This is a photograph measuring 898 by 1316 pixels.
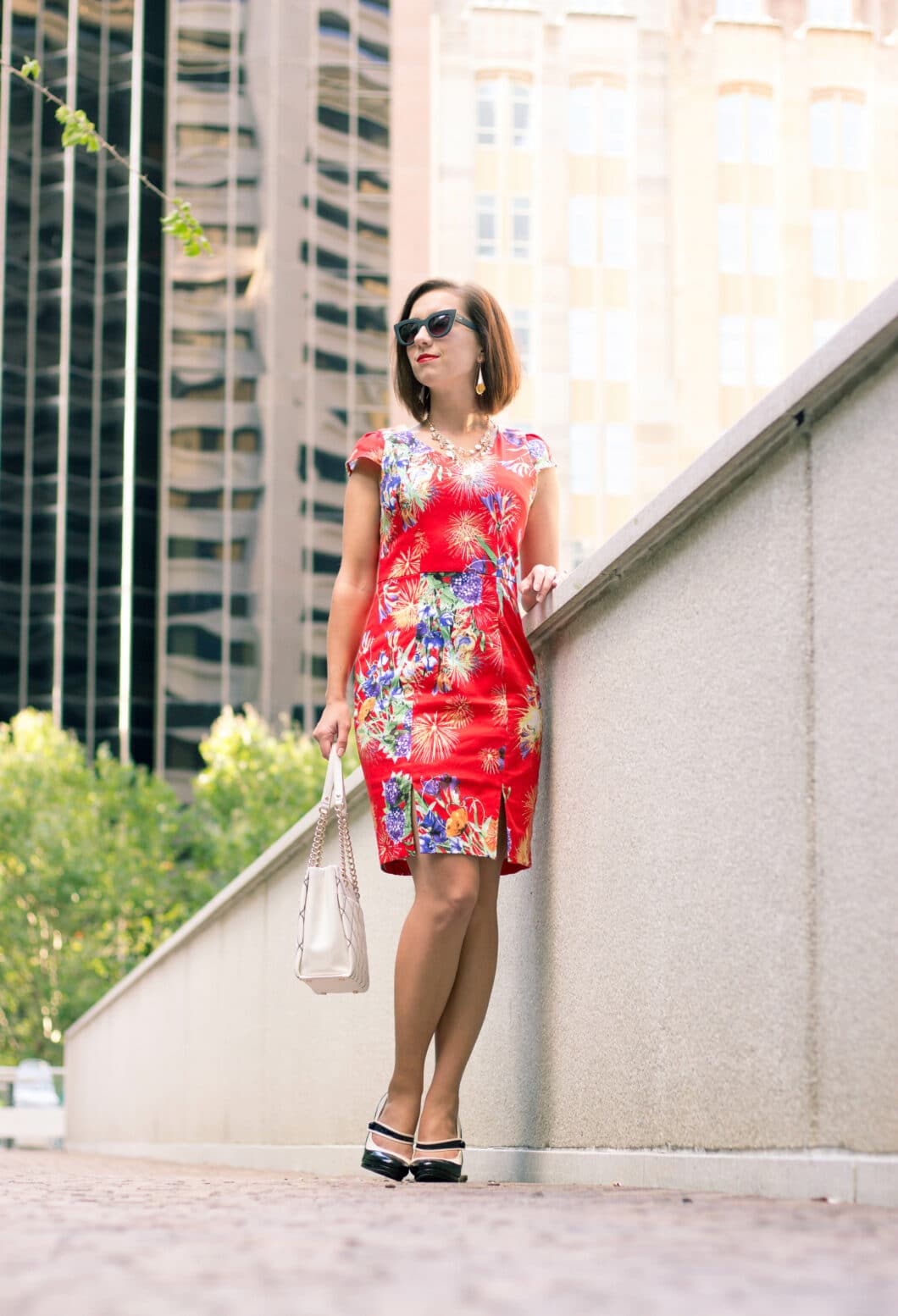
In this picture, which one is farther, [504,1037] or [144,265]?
[144,265]

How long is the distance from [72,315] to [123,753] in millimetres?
13324

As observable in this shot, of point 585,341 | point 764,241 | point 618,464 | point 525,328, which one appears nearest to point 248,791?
point 618,464

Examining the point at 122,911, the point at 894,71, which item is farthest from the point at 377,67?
the point at 122,911

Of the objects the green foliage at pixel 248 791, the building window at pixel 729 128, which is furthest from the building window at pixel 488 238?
the green foliage at pixel 248 791

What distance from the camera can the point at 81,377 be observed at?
55.8 m

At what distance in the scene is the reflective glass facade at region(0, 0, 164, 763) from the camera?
53.9 meters

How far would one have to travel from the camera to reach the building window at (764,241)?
52719 mm

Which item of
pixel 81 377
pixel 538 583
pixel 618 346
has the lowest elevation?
pixel 538 583

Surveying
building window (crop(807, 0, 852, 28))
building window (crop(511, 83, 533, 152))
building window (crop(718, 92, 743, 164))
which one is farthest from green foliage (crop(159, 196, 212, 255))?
building window (crop(807, 0, 852, 28))

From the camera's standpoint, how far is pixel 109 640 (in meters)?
53.9

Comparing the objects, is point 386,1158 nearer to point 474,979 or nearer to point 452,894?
point 474,979

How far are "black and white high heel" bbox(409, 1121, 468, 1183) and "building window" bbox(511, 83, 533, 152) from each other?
51.1m

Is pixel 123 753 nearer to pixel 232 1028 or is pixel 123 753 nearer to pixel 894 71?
pixel 894 71

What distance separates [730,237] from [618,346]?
4.52m
